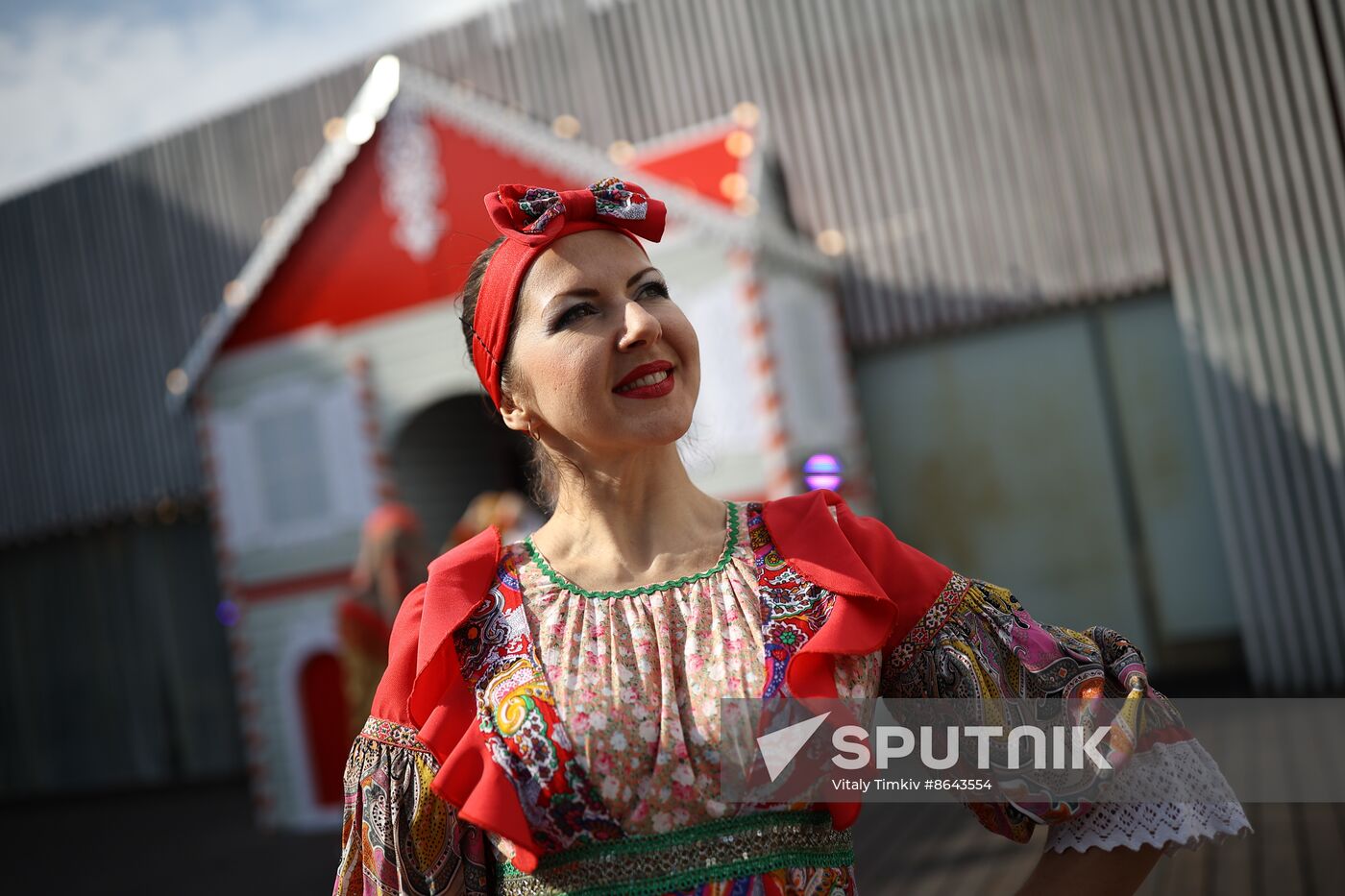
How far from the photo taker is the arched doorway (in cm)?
873

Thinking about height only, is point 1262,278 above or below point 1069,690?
above

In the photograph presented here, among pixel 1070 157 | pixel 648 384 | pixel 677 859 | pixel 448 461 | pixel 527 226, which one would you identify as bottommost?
pixel 677 859

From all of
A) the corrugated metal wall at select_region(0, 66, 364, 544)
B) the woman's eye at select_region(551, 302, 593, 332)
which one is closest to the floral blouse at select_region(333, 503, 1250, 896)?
the woman's eye at select_region(551, 302, 593, 332)

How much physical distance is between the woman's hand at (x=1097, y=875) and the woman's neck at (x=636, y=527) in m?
0.63

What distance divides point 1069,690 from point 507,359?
3.10 ft

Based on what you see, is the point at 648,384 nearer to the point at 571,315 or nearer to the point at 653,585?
the point at 571,315

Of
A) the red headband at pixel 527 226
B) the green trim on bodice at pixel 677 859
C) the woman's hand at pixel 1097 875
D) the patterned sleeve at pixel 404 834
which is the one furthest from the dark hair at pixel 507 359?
the woman's hand at pixel 1097 875

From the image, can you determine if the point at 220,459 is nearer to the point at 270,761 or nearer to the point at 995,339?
the point at 270,761

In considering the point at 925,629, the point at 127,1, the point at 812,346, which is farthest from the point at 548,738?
the point at 812,346

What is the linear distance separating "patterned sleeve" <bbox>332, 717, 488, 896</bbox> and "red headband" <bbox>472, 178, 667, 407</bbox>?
574 mm

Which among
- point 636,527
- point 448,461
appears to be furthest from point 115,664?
point 636,527

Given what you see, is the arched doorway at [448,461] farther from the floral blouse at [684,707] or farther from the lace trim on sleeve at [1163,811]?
the lace trim on sleeve at [1163,811]

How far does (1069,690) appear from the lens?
1.58m

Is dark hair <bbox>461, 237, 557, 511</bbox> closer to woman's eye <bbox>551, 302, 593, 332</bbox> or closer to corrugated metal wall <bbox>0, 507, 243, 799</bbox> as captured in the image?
woman's eye <bbox>551, 302, 593, 332</bbox>
